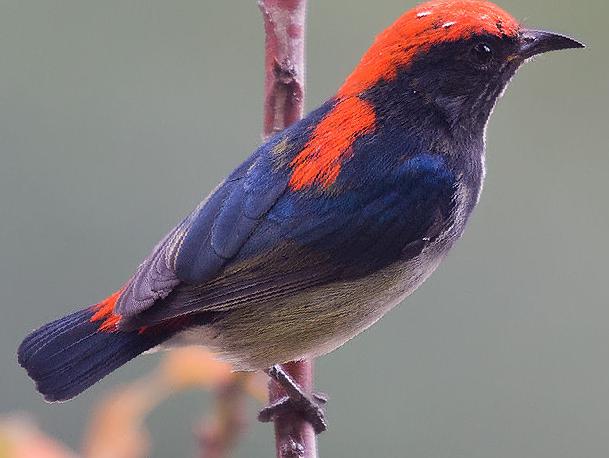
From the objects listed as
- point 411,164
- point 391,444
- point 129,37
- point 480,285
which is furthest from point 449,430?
point 129,37

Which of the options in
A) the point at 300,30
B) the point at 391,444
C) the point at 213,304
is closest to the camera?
the point at 213,304

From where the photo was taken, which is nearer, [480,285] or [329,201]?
[329,201]

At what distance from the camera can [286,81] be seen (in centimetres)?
369

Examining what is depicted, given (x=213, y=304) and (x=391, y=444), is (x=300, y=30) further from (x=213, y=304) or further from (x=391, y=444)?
(x=391, y=444)

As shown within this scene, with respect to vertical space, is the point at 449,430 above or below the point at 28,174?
below

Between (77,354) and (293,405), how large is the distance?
2.17 ft

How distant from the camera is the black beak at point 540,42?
3281mm

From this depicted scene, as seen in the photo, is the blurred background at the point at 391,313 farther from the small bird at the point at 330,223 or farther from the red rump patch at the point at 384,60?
the red rump patch at the point at 384,60

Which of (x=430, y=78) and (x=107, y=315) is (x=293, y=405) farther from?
(x=430, y=78)

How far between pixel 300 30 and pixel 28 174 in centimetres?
186

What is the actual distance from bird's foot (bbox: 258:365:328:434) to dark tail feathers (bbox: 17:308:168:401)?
0.39 meters

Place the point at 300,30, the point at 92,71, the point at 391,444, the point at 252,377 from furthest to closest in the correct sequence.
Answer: the point at 92,71
the point at 391,444
the point at 300,30
the point at 252,377

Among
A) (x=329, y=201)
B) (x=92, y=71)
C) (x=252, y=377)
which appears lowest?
(x=252, y=377)

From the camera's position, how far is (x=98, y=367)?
11.1ft
